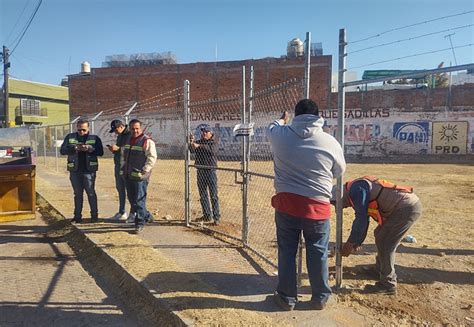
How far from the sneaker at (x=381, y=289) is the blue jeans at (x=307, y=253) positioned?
69 cm

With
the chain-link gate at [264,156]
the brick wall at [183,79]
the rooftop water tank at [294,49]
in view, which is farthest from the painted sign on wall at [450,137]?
the chain-link gate at [264,156]

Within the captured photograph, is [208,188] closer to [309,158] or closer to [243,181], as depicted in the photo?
[243,181]

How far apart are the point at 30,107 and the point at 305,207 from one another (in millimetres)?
58852

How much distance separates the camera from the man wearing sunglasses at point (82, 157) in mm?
7469

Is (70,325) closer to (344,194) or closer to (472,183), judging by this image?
(344,194)

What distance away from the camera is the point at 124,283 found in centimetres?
510

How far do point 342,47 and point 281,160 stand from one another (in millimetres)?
1244

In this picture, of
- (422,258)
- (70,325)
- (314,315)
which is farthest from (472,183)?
(70,325)

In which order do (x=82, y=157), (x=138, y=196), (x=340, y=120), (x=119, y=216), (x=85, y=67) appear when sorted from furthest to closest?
(x=85, y=67) → (x=119, y=216) → (x=82, y=157) → (x=138, y=196) → (x=340, y=120)

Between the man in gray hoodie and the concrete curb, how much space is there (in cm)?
105

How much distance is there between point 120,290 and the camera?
16.5ft

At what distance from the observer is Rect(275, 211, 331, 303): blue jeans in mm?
3812

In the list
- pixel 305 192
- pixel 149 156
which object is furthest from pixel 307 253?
pixel 149 156

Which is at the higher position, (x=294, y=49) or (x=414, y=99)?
(x=294, y=49)
